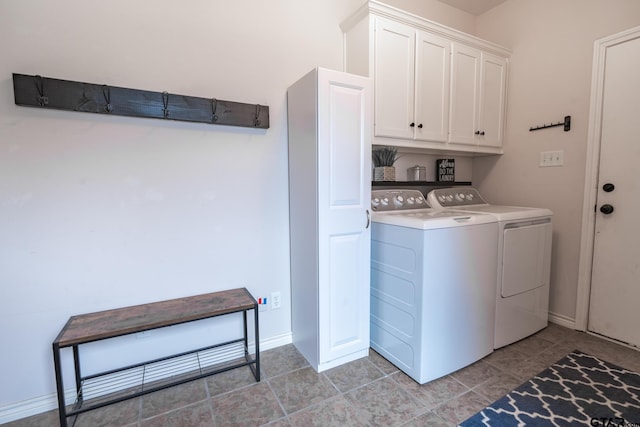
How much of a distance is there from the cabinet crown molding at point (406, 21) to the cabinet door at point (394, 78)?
0.05 metres

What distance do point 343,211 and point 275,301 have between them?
87 cm

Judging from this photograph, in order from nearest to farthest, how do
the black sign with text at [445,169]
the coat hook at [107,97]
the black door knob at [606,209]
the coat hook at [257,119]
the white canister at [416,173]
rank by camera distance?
the coat hook at [107,97], the coat hook at [257,119], the black door knob at [606,209], the white canister at [416,173], the black sign with text at [445,169]

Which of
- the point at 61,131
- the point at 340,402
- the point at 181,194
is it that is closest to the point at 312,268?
the point at 340,402

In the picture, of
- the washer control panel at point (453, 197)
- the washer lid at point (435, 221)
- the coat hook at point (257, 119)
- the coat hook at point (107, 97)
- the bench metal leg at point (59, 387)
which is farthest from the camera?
the washer control panel at point (453, 197)

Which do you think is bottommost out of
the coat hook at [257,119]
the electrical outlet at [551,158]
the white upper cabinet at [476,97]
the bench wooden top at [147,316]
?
the bench wooden top at [147,316]

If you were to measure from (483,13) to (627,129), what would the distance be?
5.66ft

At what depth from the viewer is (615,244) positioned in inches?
85.7

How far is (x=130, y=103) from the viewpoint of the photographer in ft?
5.33

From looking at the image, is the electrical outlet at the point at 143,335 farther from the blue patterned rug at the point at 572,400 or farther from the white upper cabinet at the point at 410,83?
the white upper cabinet at the point at 410,83

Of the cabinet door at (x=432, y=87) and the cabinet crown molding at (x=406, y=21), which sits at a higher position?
the cabinet crown molding at (x=406, y=21)

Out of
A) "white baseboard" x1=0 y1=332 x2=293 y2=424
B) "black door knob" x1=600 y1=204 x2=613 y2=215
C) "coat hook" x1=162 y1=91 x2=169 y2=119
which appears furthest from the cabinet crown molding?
"white baseboard" x1=0 y1=332 x2=293 y2=424

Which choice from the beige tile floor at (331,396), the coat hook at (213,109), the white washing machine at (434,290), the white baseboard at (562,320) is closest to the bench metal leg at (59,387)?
the beige tile floor at (331,396)

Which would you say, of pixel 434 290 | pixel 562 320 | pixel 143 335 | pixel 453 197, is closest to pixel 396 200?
pixel 453 197

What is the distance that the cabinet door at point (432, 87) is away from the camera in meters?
2.27
